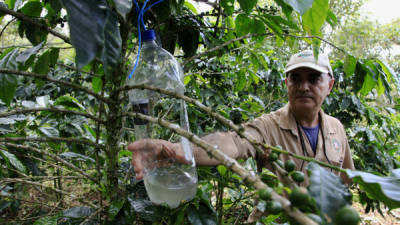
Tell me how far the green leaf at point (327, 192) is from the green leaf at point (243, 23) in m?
1.02

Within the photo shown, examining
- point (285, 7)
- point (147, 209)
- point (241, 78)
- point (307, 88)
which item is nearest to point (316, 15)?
point (285, 7)

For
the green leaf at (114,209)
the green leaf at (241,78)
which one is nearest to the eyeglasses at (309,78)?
the green leaf at (241,78)

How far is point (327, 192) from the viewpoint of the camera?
46cm

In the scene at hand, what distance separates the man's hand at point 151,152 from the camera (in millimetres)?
1009

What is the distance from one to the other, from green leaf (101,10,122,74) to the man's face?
183 centimetres

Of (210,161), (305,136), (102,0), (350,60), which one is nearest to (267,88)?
(305,136)

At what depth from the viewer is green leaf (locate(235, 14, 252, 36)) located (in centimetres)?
130

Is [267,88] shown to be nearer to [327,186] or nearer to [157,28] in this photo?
[157,28]

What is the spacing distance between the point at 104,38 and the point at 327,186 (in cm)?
57

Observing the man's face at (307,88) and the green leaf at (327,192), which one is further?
the man's face at (307,88)

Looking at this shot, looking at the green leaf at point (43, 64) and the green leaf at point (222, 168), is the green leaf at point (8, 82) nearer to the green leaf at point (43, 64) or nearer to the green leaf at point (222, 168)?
the green leaf at point (43, 64)

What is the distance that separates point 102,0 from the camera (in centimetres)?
59

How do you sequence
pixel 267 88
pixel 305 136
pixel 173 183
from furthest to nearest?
pixel 267 88, pixel 305 136, pixel 173 183

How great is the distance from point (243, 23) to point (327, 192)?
1.09 m
